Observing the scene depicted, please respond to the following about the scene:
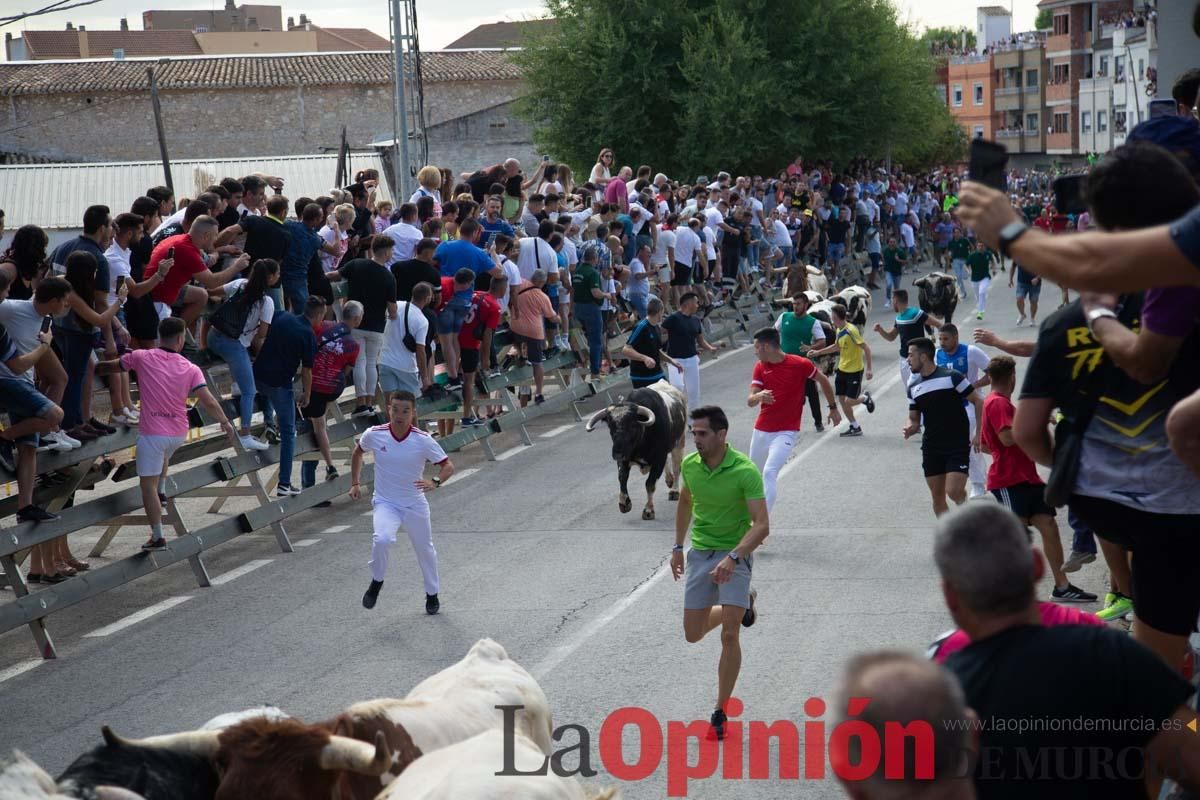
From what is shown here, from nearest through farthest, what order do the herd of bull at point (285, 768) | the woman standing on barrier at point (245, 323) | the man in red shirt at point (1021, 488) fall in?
the herd of bull at point (285, 768), the man in red shirt at point (1021, 488), the woman standing on barrier at point (245, 323)

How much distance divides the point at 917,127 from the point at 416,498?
127 feet

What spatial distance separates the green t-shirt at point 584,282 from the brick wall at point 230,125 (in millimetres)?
33976

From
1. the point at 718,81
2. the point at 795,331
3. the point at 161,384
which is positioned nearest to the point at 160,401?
the point at 161,384

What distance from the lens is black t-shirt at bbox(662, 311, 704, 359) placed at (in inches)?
741

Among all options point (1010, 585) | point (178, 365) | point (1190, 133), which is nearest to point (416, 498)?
point (178, 365)

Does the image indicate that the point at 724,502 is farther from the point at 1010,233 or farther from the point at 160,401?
the point at 160,401

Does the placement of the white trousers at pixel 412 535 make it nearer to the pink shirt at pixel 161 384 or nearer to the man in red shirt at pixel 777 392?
the pink shirt at pixel 161 384

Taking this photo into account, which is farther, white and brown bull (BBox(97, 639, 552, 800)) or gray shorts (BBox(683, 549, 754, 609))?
gray shorts (BBox(683, 549, 754, 609))

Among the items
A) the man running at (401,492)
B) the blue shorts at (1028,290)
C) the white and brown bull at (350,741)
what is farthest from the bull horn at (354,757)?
the blue shorts at (1028,290)

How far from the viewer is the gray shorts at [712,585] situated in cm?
900

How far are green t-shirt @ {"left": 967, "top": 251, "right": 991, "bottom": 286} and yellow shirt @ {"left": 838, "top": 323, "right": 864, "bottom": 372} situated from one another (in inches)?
438

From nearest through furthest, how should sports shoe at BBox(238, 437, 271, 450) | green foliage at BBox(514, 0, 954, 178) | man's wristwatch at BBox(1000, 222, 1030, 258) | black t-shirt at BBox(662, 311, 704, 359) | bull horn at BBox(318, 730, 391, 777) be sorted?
1. man's wristwatch at BBox(1000, 222, 1030, 258)
2. bull horn at BBox(318, 730, 391, 777)
3. sports shoe at BBox(238, 437, 271, 450)
4. black t-shirt at BBox(662, 311, 704, 359)
5. green foliage at BBox(514, 0, 954, 178)

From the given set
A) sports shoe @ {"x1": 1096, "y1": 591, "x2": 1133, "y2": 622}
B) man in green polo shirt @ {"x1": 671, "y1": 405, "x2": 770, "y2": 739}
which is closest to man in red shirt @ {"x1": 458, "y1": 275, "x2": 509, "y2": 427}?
man in green polo shirt @ {"x1": 671, "y1": 405, "x2": 770, "y2": 739}

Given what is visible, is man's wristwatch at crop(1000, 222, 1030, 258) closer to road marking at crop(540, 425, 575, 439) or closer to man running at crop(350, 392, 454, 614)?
man running at crop(350, 392, 454, 614)
